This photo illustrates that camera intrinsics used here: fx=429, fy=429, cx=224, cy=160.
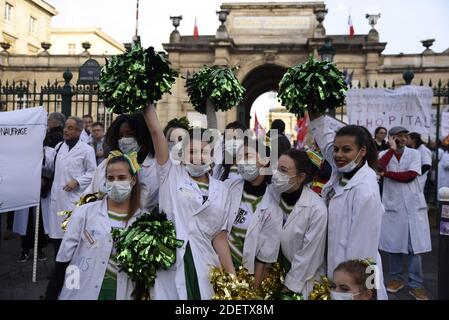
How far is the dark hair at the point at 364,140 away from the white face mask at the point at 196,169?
3.64 ft

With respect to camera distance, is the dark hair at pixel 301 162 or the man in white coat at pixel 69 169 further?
the man in white coat at pixel 69 169

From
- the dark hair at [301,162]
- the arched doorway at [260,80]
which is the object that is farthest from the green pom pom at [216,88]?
the arched doorway at [260,80]

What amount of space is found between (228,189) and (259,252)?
629mm

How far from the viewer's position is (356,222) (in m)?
3.06

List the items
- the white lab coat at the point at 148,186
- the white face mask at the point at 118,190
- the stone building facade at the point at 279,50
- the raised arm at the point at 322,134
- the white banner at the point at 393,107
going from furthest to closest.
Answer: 1. the stone building facade at the point at 279,50
2. the white banner at the point at 393,107
3. the raised arm at the point at 322,134
4. the white lab coat at the point at 148,186
5. the white face mask at the point at 118,190

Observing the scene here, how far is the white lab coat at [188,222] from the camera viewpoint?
316cm

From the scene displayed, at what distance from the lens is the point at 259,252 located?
334 cm

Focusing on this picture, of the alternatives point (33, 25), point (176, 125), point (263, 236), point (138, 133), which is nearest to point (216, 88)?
point (176, 125)

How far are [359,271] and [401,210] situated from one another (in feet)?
11.9

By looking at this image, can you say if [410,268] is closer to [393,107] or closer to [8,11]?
[393,107]

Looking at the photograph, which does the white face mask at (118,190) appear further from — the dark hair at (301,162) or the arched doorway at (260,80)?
the arched doorway at (260,80)

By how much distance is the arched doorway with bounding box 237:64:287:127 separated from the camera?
22641mm

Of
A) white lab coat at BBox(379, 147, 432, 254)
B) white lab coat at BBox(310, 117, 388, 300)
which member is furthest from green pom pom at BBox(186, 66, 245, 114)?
white lab coat at BBox(379, 147, 432, 254)

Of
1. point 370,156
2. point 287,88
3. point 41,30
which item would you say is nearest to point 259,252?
point 370,156
